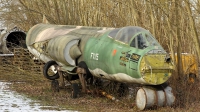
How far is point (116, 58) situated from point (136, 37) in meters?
0.73

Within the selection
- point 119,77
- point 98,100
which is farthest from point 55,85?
point 119,77

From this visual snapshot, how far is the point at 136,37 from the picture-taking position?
967cm

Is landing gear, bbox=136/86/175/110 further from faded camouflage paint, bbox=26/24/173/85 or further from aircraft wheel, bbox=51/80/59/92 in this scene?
aircraft wheel, bbox=51/80/59/92

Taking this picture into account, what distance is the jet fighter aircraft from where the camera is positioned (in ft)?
29.7

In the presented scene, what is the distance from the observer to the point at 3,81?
51.8 feet

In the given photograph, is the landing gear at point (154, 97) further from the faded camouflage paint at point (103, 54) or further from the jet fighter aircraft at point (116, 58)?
the faded camouflage paint at point (103, 54)

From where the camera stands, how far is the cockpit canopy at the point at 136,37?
9.52 metres

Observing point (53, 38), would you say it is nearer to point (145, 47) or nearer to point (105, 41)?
point (105, 41)

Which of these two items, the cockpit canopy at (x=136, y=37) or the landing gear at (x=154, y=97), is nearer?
the landing gear at (x=154, y=97)

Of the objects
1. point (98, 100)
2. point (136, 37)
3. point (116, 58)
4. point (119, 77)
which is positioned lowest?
point (98, 100)

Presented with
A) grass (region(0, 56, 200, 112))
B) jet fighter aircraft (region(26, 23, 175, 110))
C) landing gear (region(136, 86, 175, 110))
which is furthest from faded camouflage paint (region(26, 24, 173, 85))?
grass (region(0, 56, 200, 112))

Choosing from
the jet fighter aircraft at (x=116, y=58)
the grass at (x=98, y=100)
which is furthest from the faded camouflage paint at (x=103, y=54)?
the grass at (x=98, y=100)

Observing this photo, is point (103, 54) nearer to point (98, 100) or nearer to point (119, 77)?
point (119, 77)

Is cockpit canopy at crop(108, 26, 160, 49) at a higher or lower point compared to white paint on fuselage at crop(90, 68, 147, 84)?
higher
